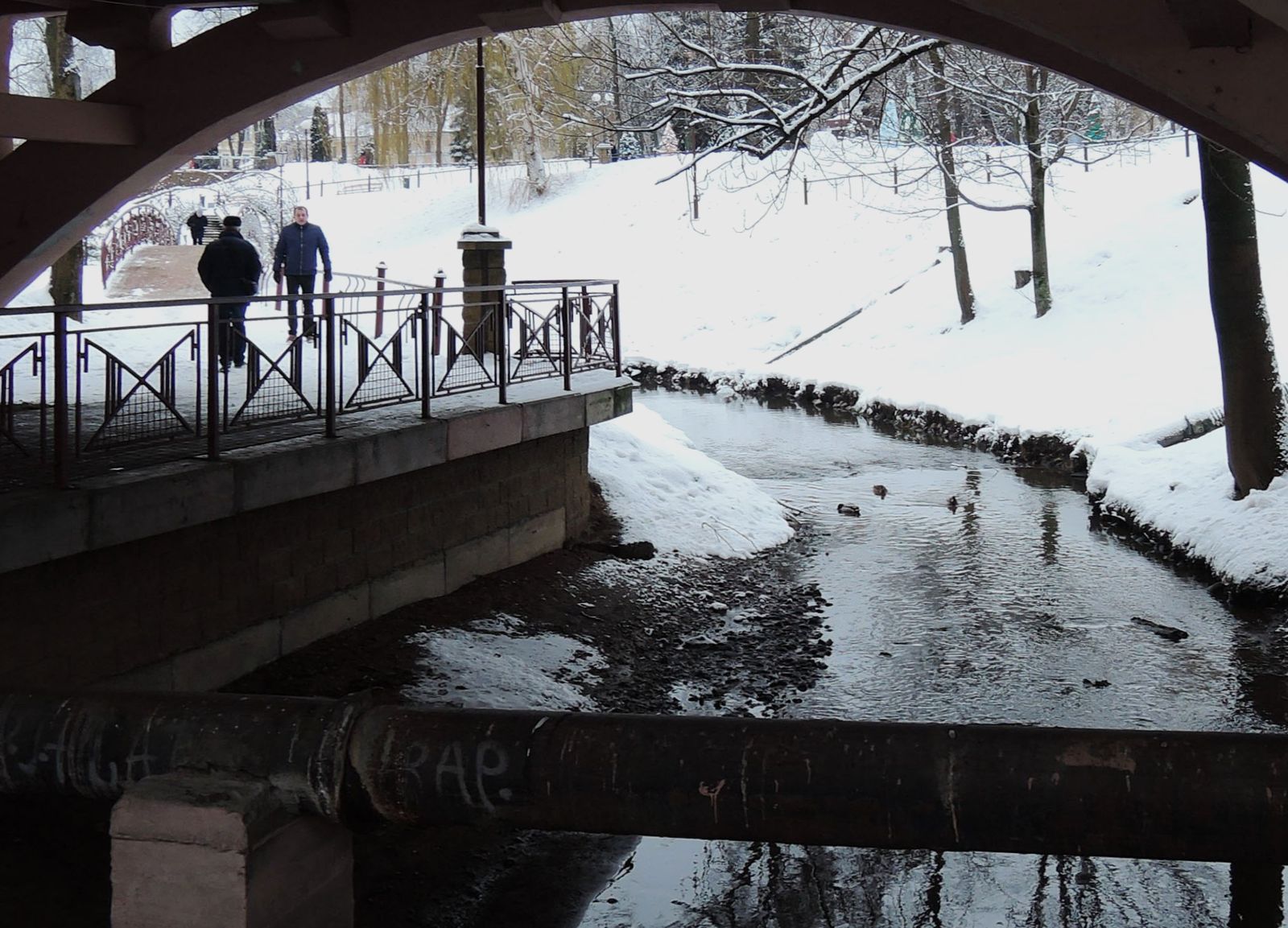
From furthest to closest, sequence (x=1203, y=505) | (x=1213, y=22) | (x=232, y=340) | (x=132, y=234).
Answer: (x=132, y=234)
(x=1203, y=505)
(x=232, y=340)
(x=1213, y=22)

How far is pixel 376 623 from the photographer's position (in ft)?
29.7

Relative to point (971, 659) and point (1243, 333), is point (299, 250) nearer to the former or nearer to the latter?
point (971, 659)

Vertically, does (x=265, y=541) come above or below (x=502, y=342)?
below

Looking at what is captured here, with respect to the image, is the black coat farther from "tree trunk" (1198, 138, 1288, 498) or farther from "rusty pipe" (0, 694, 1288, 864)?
"rusty pipe" (0, 694, 1288, 864)

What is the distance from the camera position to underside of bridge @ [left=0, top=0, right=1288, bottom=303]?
26.6ft

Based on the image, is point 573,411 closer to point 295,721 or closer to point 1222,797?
point 295,721

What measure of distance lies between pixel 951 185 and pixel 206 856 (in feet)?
76.7

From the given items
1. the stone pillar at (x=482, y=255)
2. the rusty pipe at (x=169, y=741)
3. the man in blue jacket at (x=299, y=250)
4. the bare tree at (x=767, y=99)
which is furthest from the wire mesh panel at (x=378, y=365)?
the man in blue jacket at (x=299, y=250)

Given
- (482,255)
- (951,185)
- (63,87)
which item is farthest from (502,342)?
(951,185)

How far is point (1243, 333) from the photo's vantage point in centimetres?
1283

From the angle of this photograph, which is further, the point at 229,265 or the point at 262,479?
the point at 229,265

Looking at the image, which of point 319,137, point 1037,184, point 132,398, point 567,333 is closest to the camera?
point 132,398

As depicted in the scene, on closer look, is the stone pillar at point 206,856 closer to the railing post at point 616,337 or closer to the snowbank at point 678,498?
the snowbank at point 678,498

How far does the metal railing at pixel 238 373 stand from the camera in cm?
713
